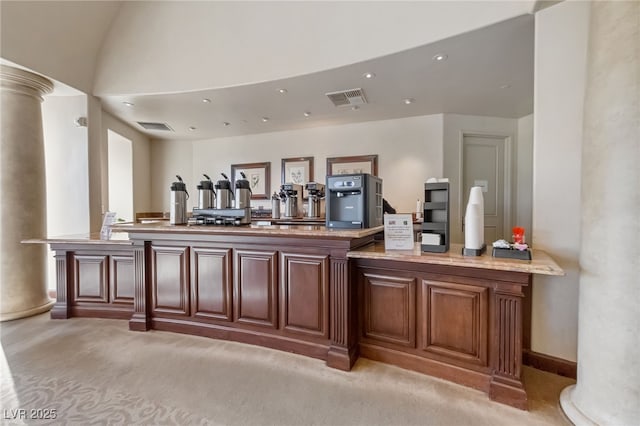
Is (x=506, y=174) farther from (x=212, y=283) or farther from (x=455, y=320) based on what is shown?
(x=212, y=283)

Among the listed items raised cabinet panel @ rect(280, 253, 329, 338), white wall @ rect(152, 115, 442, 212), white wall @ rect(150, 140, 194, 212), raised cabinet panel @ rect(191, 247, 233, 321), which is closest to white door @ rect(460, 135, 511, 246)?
white wall @ rect(152, 115, 442, 212)

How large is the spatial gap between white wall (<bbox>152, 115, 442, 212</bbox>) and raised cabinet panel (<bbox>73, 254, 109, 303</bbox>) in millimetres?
3294

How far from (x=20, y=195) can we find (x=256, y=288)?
131 inches

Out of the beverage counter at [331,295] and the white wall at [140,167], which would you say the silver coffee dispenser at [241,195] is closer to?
the beverage counter at [331,295]

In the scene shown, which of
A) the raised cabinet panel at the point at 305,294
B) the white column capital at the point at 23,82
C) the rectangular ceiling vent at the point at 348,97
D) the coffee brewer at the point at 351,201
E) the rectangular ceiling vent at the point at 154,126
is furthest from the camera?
the rectangular ceiling vent at the point at 154,126

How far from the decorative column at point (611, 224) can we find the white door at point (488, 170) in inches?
132

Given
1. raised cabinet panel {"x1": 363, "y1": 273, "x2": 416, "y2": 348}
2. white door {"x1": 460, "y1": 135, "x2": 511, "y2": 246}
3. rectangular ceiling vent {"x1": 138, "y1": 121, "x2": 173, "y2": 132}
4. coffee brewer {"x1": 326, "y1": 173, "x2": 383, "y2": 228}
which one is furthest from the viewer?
rectangular ceiling vent {"x1": 138, "y1": 121, "x2": 173, "y2": 132}

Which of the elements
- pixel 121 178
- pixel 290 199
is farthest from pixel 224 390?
pixel 121 178

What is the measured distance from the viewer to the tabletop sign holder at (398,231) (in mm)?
2014

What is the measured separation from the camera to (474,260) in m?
1.66

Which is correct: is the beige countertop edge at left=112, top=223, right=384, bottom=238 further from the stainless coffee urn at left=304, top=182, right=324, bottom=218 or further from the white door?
the white door

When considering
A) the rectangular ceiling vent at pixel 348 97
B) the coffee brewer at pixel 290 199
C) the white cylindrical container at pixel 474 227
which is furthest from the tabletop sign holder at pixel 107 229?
the white cylindrical container at pixel 474 227

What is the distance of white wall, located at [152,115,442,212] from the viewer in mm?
4820

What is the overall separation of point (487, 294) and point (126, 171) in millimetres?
6887
